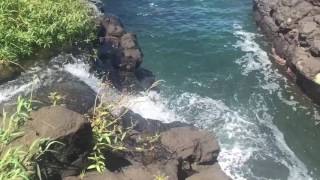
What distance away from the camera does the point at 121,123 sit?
1179 cm

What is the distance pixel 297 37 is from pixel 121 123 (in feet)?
39.8

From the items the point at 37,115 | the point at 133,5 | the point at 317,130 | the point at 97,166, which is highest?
the point at 37,115

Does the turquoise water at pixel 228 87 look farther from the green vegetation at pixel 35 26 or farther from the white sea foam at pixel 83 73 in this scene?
the green vegetation at pixel 35 26

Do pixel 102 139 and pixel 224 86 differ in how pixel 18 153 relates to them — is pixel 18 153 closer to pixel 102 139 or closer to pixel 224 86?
pixel 102 139

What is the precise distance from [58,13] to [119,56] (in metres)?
4.51

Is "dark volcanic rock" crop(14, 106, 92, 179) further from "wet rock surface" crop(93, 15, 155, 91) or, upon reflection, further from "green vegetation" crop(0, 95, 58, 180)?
"wet rock surface" crop(93, 15, 155, 91)

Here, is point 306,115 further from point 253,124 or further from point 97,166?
point 97,166

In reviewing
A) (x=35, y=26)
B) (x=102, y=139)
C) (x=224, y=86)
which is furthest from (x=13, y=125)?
(x=224, y=86)

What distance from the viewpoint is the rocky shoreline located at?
879 cm

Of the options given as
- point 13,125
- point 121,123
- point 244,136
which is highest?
point 13,125

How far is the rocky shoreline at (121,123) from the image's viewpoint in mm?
8789

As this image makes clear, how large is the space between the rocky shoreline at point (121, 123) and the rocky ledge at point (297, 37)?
22.3 ft

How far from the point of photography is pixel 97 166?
8.99 meters

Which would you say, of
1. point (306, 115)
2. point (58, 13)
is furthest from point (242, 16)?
point (58, 13)
